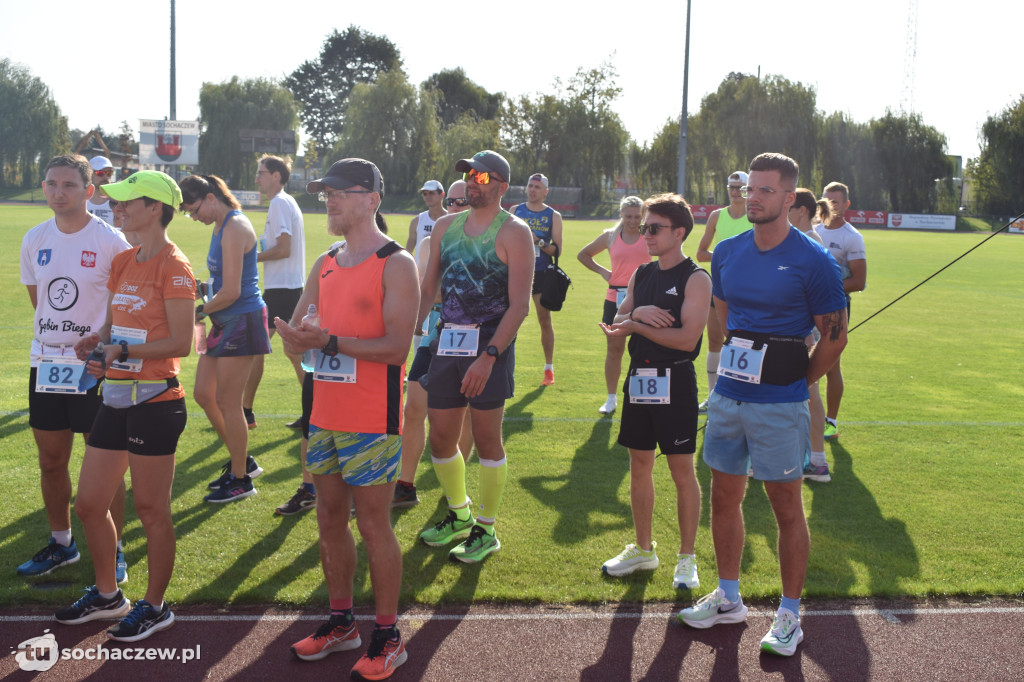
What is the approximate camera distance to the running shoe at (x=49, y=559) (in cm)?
439

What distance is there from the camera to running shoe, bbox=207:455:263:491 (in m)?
5.73

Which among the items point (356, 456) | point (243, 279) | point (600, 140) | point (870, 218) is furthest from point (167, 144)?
point (356, 456)

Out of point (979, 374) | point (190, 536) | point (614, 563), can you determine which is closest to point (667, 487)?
point (614, 563)

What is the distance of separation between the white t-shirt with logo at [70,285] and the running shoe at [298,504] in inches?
67.6

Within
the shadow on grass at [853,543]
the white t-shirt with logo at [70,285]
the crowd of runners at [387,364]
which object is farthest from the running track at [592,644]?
the white t-shirt with logo at [70,285]

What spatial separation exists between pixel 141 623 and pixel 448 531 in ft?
5.92

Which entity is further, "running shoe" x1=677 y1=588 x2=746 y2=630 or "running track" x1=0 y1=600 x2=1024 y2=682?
"running shoe" x1=677 y1=588 x2=746 y2=630

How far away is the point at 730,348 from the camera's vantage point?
3.85m

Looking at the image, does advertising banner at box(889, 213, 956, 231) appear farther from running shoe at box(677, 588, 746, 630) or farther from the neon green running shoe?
running shoe at box(677, 588, 746, 630)

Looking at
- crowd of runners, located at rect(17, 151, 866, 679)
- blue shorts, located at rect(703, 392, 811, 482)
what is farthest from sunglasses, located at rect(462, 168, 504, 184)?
blue shorts, located at rect(703, 392, 811, 482)

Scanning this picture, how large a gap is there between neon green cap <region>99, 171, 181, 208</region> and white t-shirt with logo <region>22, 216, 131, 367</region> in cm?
57

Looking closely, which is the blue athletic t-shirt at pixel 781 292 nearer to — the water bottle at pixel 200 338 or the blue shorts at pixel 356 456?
the blue shorts at pixel 356 456

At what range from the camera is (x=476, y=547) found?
4.78 meters

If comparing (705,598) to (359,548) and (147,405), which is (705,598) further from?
(147,405)
